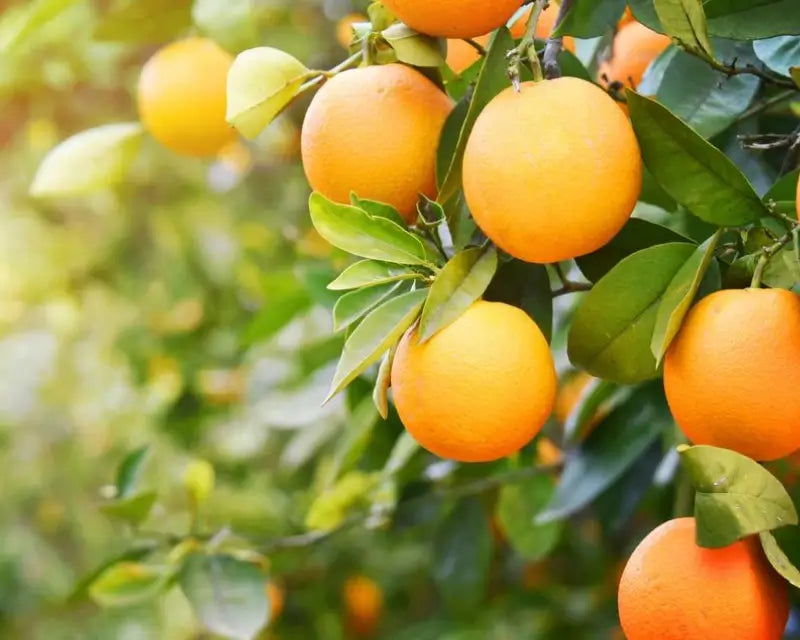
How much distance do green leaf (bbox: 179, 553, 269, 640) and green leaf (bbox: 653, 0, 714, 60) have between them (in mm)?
561

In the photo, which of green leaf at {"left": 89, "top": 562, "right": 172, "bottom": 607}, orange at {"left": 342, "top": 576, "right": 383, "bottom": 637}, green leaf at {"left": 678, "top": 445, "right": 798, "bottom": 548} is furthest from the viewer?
orange at {"left": 342, "top": 576, "right": 383, "bottom": 637}

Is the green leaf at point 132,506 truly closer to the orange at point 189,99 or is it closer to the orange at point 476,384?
the orange at point 189,99

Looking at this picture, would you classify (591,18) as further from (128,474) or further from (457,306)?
(128,474)

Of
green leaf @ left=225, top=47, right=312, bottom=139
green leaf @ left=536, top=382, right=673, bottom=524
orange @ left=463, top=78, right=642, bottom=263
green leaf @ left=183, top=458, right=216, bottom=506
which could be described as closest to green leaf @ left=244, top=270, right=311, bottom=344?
green leaf @ left=183, top=458, right=216, bottom=506

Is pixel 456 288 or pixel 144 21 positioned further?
pixel 144 21

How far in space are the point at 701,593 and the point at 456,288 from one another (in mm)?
195

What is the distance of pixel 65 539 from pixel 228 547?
4.52 feet

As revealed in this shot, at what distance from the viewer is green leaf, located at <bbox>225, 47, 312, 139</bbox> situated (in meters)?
0.59

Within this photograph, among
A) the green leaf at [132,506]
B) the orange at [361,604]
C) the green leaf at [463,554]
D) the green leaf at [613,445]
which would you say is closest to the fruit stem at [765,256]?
the green leaf at [613,445]

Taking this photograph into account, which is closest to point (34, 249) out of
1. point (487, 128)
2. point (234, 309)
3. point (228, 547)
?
point (234, 309)

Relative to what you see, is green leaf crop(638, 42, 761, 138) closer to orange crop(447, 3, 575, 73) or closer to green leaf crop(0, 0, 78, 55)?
orange crop(447, 3, 575, 73)

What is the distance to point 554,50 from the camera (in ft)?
1.92

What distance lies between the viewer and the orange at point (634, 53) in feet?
2.41

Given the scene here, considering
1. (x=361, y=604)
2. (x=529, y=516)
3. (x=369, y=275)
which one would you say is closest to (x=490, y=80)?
(x=369, y=275)
